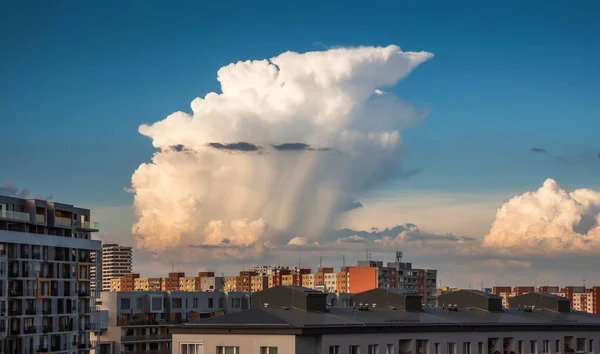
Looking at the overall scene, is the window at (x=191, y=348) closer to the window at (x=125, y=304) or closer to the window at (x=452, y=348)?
the window at (x=452, y=348)

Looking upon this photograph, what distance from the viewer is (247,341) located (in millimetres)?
70562

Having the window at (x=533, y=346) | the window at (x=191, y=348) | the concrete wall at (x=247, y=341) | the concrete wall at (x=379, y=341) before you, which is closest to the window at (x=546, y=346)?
the concrete wall at (x=379, y=341)

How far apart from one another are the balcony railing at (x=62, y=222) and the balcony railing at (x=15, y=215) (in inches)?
322

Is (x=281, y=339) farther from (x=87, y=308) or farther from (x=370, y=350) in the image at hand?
(x=87, y=308)

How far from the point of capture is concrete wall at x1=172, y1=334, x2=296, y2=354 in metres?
69.9

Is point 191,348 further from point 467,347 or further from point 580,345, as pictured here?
point 580,345

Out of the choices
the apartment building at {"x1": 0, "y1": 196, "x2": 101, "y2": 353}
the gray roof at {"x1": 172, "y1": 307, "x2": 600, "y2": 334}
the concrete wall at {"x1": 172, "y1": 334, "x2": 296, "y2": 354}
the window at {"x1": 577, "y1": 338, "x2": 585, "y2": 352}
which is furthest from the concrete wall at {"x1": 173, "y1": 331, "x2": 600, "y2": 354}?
the apartment building at {"x1": 0, "y1": 196, "x2": 101, "y2": 353}

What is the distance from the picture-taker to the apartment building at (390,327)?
7075 cm

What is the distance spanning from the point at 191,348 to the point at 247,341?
491 cm

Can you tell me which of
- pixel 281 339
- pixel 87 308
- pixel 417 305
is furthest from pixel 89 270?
pixel 281 339

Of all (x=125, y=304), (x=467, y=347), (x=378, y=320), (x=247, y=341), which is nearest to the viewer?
(x=247, y=341)

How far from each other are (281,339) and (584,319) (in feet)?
131

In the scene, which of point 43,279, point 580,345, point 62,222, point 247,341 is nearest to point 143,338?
point 62,222

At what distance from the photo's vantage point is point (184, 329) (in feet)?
240
